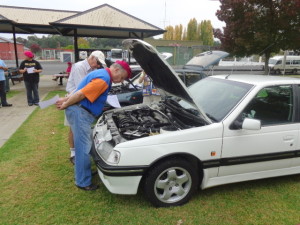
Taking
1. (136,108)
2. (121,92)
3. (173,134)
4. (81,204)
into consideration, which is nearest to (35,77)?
(121,92)

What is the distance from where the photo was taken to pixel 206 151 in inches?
116

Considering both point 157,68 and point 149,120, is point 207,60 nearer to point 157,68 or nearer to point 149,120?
point 157,68

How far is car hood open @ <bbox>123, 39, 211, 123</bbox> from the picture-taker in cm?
291

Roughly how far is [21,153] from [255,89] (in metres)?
4.12

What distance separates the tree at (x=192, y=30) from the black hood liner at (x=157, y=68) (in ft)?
213

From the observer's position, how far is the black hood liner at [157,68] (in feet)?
9.84

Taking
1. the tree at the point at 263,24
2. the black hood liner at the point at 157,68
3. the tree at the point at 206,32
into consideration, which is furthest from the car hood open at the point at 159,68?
the tree at the point at 206,32

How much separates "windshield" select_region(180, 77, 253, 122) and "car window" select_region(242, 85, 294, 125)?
7.9 inches

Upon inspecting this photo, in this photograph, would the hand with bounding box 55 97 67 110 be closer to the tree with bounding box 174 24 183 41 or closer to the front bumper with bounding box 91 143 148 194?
the front bumper with bounding box 91 143 148 194

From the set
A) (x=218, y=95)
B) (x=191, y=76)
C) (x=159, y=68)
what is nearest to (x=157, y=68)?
(x=159, y=68)

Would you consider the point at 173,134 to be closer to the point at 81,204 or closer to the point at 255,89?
the point at 255,89

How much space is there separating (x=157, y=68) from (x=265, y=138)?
1.72 metres

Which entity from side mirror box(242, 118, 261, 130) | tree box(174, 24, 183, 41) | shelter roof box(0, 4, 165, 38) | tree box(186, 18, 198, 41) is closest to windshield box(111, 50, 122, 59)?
shelter roof box(0, 4, 165, 38)

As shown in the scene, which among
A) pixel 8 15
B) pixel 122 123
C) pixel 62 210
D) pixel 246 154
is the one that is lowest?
pixel 62 210
